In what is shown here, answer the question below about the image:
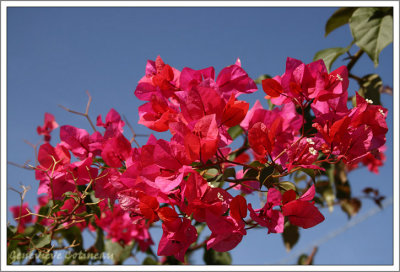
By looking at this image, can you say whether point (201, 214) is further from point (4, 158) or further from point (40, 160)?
point (4, 158)

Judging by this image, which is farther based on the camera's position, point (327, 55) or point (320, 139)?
point (327, 55)

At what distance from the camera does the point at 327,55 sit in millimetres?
990

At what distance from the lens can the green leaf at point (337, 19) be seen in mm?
1114

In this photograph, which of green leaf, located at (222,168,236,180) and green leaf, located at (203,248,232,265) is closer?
green leaf, located at (222,168,236,180)

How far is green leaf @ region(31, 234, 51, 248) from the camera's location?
2.89 feet

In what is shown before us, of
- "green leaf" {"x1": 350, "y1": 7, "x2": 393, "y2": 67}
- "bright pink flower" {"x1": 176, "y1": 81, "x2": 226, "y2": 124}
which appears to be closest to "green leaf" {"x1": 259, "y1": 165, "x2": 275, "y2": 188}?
"bright pink flower" {"x1": 176, "y1": 81, "x2": 226, "y2": 124}

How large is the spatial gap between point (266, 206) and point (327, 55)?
0.63 meters

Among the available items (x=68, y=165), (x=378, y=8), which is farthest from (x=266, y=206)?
(x=378, y=8)

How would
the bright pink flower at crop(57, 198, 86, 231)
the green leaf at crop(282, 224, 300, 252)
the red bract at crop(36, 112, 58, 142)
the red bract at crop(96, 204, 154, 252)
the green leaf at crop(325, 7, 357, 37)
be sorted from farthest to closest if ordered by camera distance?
the red bract at crop(96, 204, 154, 252)
the green leaf at crop(282, 224, 300, 252)
the red bract at crop(36, 112, 58, 142)
the green leaf at crop(325, 7, 357, 37)
the bright pink flower at crop(57, 198, 86, 231)

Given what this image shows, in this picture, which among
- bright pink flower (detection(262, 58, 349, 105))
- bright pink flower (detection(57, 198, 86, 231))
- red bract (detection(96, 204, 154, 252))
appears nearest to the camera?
bright pink flower (detection(262, 58, 349, 105))

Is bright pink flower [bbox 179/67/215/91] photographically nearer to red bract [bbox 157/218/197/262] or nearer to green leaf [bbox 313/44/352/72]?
red bract [bbox 157/218/197/262]

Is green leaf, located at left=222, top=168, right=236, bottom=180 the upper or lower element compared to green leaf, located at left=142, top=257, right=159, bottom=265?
upper

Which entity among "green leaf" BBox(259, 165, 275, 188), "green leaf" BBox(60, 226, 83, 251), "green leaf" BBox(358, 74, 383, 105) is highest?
"green leaf" BBox(358, 74, 383, 105)

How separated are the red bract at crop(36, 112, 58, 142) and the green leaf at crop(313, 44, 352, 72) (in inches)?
37.8
